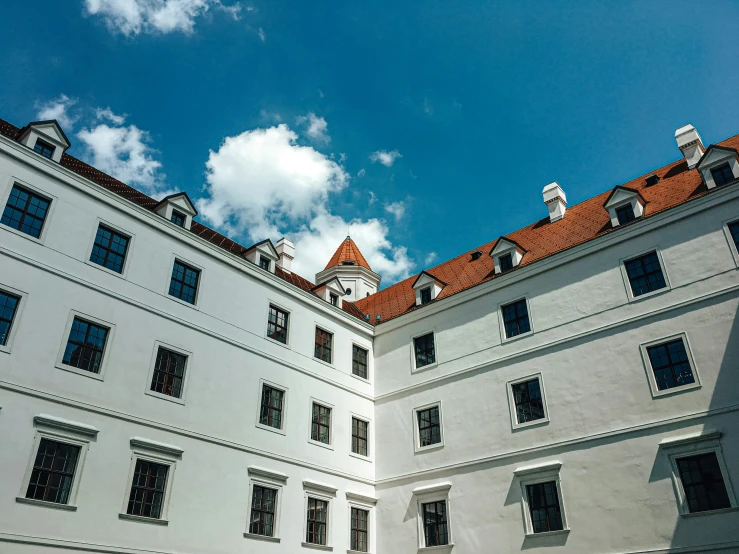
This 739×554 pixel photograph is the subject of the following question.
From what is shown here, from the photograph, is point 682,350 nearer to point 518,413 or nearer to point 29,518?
point 518,413

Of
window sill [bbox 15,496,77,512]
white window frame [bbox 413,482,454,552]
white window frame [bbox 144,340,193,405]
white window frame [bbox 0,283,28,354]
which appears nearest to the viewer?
window sill [bbox 15,496,77,512]

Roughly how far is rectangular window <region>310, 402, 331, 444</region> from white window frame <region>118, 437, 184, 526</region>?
636cm

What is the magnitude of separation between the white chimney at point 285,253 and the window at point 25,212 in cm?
1527

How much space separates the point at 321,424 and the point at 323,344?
3.64m

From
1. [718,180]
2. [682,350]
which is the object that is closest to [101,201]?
[682,350]

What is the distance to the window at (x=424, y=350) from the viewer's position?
1076 inches

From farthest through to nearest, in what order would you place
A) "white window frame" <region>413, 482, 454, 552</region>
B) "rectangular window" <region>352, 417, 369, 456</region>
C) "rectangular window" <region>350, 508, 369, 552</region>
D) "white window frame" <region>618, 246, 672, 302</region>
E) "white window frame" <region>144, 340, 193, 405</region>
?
1. "rectangular window" <region>352, 417, 369, 456</region>
2. "rectangular window" <region>350, 508, 369, 552</region>
3. "white window frame" <region>413, 482, 454, 552</region>
4. "white window frame" <region>618, 246, 672, 302</region>
5. "white window frame" <region>144, 340, 193, 405</region>

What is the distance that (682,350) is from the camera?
2027 cm

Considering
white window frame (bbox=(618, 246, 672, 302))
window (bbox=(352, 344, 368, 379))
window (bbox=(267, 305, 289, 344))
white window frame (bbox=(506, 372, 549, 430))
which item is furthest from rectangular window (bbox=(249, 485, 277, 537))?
white window frame (bbox=(618, 246, 672, 302))

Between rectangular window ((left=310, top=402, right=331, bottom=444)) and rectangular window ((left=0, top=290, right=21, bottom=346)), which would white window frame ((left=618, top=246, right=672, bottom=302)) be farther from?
rectangular window ((left=0, top=290, right=21, bottom=346))

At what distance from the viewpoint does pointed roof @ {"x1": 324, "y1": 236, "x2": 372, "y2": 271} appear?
4569 centimetres

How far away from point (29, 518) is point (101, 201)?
10010 mm

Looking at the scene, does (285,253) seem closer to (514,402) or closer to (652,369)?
(514,402)

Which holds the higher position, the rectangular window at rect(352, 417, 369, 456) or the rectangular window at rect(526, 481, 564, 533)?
the rectangular window at rect(352, 417, 369, 456)
